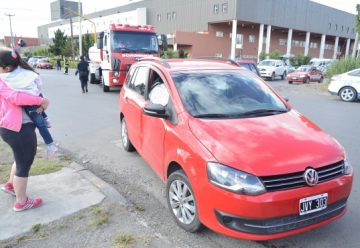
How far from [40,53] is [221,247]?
77308mm

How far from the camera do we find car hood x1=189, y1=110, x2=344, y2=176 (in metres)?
2.94

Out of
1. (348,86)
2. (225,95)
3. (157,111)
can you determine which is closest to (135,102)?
(157,111)

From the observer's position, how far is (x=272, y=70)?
94.3ft

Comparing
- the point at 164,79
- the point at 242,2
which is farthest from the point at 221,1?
the point at 164,79

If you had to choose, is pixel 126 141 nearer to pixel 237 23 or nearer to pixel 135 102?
pixel 135 102

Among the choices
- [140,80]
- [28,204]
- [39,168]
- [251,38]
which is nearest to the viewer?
[28,204]

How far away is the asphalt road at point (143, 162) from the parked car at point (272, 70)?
16.2 m

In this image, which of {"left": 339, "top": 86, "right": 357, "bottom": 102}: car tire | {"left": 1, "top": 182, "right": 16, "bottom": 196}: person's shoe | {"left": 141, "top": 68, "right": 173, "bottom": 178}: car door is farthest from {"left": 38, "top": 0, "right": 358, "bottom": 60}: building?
{"left": 1, "top": 182, "right": 16, "bottom": 196}: person's shoe

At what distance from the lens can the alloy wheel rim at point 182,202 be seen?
339 centimetres

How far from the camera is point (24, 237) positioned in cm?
337

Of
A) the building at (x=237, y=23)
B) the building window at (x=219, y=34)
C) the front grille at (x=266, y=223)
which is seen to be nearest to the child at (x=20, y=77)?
the front grille at (x=266, y=223)

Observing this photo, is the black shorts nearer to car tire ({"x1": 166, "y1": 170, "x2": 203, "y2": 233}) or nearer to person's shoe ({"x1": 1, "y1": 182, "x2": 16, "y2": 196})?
person's shoe ({"x1": 1, "y1": 182, "x2": 16, "y2": 196})

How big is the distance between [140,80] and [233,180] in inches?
112

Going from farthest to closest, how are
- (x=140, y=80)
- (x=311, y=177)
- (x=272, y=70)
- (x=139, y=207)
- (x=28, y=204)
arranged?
(x=272, y=70)
(x=140, y=80)
(x=139, y=207)
(x=28, y=204)
(x=311, y=177)
